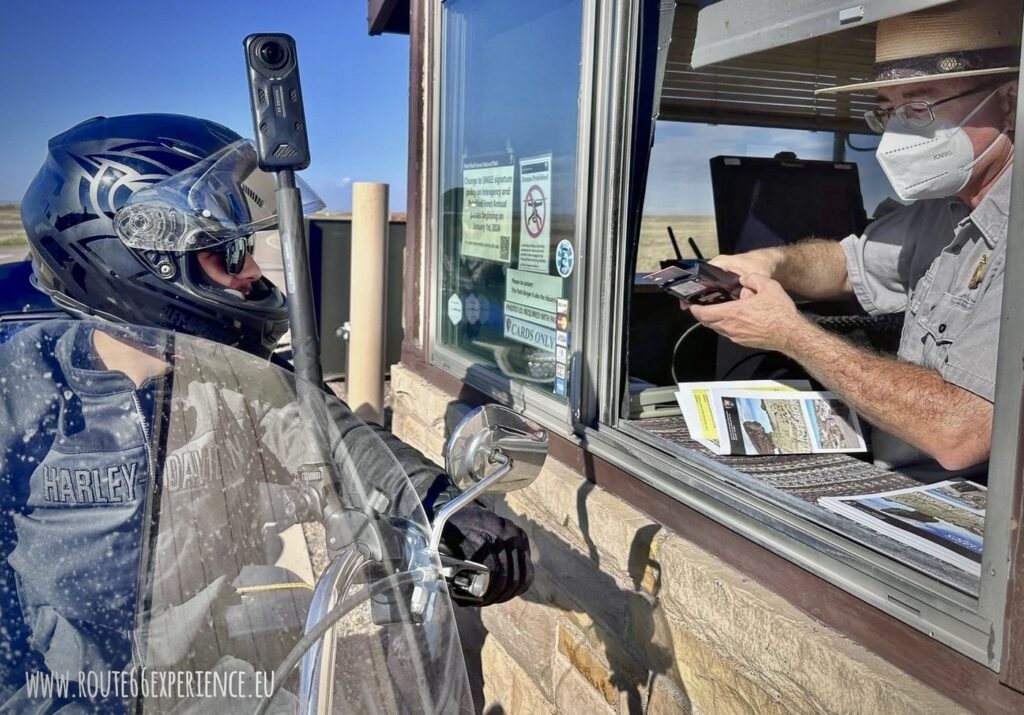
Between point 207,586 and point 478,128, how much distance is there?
9.54 feet

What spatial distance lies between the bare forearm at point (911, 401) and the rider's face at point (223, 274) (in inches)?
54.8

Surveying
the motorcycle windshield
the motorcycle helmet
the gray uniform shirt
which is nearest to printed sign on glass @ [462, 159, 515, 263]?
the gray uniform shirt

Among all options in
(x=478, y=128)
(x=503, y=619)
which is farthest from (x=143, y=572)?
(x=478, y=128)

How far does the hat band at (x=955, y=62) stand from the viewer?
6.44ft

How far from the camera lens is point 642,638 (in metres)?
2.33

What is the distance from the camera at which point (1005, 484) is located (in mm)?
1353

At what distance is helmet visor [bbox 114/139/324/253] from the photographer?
2.03 meters

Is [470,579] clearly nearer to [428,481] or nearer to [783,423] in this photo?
[428,481]

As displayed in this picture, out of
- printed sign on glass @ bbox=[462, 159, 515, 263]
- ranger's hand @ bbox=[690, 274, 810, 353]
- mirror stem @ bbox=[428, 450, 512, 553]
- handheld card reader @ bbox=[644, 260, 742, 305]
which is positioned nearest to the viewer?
mirror stem @ bbox=[428, 450, 512, 553]

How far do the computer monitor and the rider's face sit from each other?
2188mm

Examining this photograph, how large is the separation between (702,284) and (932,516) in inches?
35.1

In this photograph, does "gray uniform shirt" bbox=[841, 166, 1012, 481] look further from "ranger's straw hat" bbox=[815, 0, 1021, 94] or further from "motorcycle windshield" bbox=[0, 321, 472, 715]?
"motorcycle windshield" bbox=[0, 321, 472, 715]

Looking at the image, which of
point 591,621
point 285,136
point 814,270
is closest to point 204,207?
point 285,136

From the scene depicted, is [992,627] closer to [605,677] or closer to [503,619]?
[605,677]
